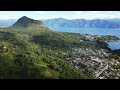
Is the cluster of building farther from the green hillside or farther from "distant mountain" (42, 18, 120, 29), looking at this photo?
"distant mountain" (42, 18, 120, 29)

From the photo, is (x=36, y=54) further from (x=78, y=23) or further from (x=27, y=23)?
(x=78, y=23)

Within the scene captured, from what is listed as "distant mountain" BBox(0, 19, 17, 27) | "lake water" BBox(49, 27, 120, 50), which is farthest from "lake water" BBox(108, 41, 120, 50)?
"distant mountain" BBox(0, 19, 17, 27)

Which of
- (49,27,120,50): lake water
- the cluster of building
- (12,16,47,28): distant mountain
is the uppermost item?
(12,16,47,28): distant mountain

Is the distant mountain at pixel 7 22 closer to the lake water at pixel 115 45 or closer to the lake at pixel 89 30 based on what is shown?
the lake at pixel 89 30

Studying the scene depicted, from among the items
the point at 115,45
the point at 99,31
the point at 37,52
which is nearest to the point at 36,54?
the point at 37,52

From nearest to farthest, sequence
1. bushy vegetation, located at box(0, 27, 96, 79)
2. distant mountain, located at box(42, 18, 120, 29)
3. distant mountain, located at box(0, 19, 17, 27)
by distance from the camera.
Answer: bushy vegetation, located at box(0, 27, 96, 79) < distant mountain, located at box(0, 19, 17, 27) < distant mountain, located at box(42, 18, 120, 29)
